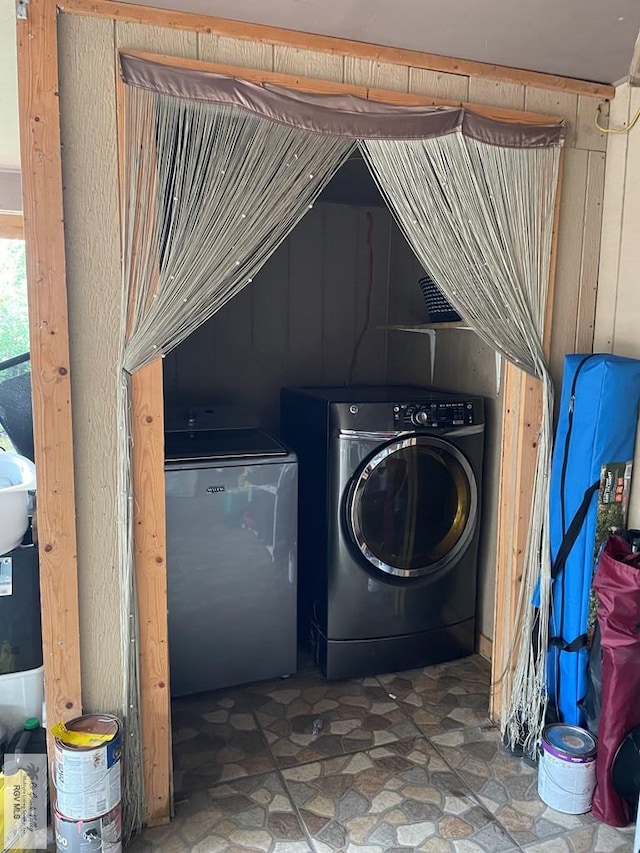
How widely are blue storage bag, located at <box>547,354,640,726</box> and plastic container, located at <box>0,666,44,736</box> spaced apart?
5.61 feet

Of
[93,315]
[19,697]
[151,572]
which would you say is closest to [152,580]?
[151,572]

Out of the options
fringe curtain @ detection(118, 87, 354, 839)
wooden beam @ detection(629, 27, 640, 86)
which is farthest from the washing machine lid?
wooden beam @ detection(629, 27, 640, 86)

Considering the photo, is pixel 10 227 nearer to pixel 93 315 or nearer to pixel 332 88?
pixel 93 315

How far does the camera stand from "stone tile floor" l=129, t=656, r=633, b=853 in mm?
1877

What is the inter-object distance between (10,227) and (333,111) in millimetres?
1886

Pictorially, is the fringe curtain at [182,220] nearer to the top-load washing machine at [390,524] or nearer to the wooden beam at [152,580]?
the wooden beam at [152,580]

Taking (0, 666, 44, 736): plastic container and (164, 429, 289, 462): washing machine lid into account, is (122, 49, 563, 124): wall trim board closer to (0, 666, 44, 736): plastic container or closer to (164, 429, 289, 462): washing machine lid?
(164, 429, 289, 462): washing machine lid

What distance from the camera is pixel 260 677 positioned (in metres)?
2.66

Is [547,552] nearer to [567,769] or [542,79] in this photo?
[567,769]

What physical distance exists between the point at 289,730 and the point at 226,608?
1.69 feet

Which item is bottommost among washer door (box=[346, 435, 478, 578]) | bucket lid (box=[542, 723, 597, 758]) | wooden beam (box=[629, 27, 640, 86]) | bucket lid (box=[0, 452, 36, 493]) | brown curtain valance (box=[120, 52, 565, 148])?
bucket lid (box=[542, 723, 597, 758])

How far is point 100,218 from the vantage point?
5.62 feet

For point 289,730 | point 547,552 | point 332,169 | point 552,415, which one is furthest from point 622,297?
point 289,730

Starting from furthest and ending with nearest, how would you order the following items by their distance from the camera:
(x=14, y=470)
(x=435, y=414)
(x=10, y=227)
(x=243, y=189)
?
1. (x=10, y=227)
2. (x=435, y=414)
3. (x=14, y=470)
4. (x=243, y=189)
